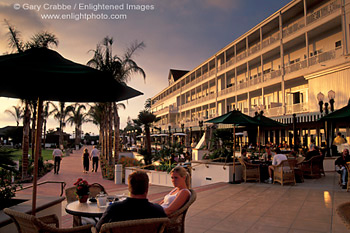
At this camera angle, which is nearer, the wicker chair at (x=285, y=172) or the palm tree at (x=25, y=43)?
the wicker chair at (x=285, y=172)

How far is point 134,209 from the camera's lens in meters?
2.54

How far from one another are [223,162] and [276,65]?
18.7 meters

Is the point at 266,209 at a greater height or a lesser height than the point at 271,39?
lesser

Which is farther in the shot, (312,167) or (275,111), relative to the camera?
(275,111)

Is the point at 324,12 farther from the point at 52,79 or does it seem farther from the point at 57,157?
the point at 52,79

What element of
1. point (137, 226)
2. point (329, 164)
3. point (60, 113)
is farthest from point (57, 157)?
point (60, 113)

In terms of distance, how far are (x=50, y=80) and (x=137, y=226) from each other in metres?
2.24

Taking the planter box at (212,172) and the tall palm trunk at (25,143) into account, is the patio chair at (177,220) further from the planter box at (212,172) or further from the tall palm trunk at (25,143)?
the tall palm trunk at (25,143)

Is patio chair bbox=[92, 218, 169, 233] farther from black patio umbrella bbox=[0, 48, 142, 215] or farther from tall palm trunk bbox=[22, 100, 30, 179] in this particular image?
tall palm trunk bbox=[22, 100, 30, 179]

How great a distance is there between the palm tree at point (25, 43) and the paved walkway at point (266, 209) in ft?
29.3

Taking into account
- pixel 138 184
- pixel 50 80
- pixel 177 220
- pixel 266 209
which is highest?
pixel 50 80

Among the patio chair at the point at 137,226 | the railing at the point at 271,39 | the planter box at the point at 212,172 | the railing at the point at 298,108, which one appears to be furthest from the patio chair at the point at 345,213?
the railing at the point at 271,39

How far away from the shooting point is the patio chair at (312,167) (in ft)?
34.7

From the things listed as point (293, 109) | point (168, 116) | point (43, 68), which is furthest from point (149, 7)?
point (168, 116)
